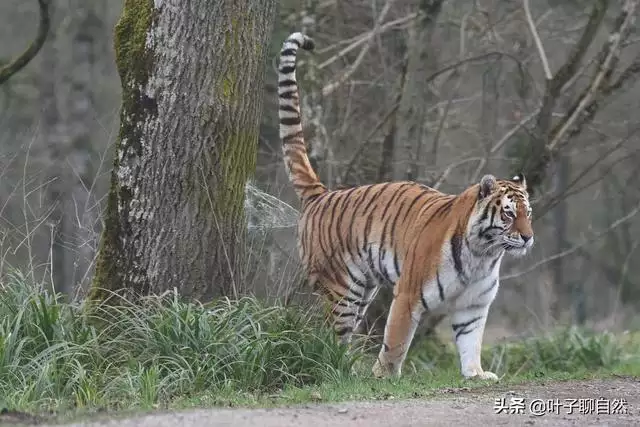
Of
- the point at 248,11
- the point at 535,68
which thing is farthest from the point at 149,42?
the point at 535,68

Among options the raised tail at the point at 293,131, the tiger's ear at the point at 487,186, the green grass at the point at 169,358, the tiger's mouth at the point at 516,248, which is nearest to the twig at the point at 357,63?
the raised tail at the point at 293,131

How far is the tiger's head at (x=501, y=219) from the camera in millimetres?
8781

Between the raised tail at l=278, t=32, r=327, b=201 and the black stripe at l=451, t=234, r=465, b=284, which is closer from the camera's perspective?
the black stripe at l=451, t=234, r=465, b=284

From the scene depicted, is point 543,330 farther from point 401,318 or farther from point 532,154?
point 401,318

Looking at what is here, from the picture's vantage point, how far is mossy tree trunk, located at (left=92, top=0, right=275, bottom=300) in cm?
818

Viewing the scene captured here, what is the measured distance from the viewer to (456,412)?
665cm

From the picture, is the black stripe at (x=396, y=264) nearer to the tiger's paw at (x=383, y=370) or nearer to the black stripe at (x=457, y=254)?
the black stripe at (x=457, y=254)

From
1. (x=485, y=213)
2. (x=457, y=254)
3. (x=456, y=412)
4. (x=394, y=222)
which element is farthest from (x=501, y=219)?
(x=456, y=412)

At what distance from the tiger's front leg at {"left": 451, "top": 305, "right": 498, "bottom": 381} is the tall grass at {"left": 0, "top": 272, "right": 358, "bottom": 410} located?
4.67 ft

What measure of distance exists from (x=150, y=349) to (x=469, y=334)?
307cm

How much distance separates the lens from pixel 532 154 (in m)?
12.8

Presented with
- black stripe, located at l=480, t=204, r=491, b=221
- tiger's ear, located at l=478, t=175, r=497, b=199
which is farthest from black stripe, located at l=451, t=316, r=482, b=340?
tiger's ear, located at l=478, t=175, r=497, b=199

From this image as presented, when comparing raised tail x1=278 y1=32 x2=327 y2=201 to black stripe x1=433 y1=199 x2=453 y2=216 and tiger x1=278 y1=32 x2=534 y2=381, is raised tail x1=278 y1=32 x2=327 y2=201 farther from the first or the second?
black stripe x1=433 y1=199 x2=453 y2=216

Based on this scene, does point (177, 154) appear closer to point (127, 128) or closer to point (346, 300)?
point (127, 128)
